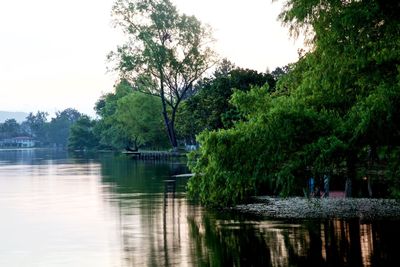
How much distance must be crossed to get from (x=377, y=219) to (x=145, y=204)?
13.9 metres

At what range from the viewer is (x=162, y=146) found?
136000 mm

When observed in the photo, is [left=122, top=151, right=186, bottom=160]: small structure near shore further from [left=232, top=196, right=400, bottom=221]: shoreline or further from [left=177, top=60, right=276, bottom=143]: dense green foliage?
[left=232, top=196, right=400, bottom=221]: shoreline

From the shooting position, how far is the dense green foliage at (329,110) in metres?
23.2

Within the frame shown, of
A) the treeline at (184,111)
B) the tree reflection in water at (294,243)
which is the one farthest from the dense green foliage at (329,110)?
the treeline at (184,111)

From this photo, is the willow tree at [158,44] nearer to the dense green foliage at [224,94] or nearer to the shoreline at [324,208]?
A: the dense green foliage at [224,94]

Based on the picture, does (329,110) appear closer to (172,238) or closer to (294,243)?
(294,243)

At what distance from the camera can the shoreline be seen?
29.6 m

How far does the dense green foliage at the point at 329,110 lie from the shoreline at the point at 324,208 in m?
2.18

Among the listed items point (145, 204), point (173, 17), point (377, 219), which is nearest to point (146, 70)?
point (173, 17)

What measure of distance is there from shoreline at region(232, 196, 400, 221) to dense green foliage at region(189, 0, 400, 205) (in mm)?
2180

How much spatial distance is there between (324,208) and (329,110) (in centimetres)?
665

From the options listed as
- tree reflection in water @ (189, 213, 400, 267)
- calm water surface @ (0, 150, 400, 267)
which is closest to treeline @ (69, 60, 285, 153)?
calm water surface @ (0, 150, 400, 267)

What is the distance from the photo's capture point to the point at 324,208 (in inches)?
1275

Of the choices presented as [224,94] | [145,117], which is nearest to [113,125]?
[145,117]
